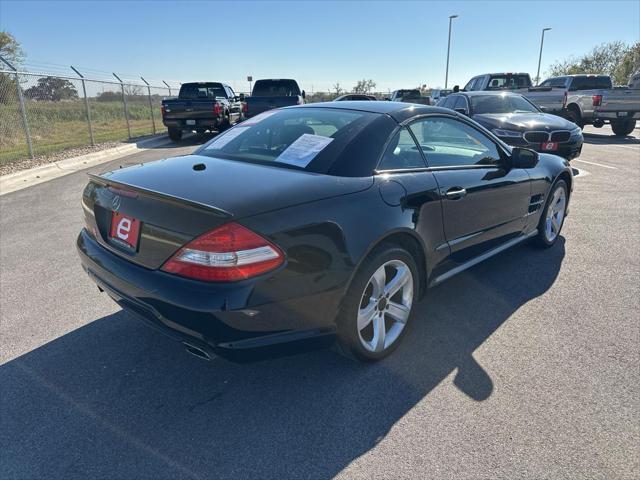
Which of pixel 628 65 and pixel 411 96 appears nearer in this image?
pixel 411 96

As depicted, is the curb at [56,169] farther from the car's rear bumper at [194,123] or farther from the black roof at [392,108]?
the black roof at [392,108]

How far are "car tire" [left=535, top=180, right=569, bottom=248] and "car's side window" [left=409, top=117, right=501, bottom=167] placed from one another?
1.27 metres

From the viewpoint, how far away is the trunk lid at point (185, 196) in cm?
219

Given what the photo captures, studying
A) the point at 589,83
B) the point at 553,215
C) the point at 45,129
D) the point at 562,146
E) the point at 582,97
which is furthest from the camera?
the point at 589,83

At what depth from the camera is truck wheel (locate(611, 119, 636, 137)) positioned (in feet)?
54.9

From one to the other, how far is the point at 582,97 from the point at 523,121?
10526 mm

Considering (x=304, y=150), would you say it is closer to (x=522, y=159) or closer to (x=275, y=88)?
(x=522, y=159)

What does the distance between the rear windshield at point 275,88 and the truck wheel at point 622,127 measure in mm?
11753

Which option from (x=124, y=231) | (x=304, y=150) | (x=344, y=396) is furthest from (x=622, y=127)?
(x=124, y=231)

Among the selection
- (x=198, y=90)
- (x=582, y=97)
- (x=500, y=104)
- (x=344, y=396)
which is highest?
(x=198, y=90)

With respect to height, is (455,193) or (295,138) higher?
(295,138)

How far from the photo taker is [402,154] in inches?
120

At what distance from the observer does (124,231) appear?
2.50 meters

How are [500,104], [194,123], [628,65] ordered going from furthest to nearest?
1. [628,65]
2. [194,123]
3. [500,104]
